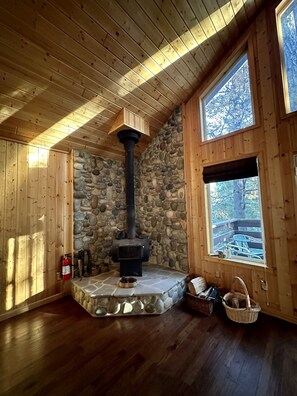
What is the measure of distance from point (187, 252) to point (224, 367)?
5.66 ft

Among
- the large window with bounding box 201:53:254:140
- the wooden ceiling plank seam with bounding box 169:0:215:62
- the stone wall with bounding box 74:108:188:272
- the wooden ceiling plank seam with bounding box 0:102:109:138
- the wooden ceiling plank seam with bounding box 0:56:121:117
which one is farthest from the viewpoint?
the stone wall with bounding box 74:108:188:272

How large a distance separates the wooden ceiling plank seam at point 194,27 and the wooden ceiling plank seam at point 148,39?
32 cm

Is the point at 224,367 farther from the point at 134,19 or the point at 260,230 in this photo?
the point at 134,19

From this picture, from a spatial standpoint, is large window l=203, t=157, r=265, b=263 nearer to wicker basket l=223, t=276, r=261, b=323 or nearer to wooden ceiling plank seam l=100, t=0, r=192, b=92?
wicker basket l=223, t=276, r=261, b=323

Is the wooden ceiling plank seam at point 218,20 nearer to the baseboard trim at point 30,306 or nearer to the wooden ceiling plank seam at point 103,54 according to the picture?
the wooden ceiling plank seam at point 103,54

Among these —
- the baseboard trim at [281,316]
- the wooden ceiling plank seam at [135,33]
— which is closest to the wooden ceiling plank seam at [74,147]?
the wooden ceiling plank seam at [135,33]

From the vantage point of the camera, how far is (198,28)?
7.77ft

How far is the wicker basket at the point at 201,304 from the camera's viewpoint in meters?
2.43

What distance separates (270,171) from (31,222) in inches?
142

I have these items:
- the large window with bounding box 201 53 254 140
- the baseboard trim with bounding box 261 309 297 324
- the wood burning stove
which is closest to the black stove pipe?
the wood burning stove

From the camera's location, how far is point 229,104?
2.96 metres

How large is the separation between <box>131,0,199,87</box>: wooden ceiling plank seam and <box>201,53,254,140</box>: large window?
20.7 inches

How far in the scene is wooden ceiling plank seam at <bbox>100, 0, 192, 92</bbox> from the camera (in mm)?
1899

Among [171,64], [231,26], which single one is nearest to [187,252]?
[171,64]
